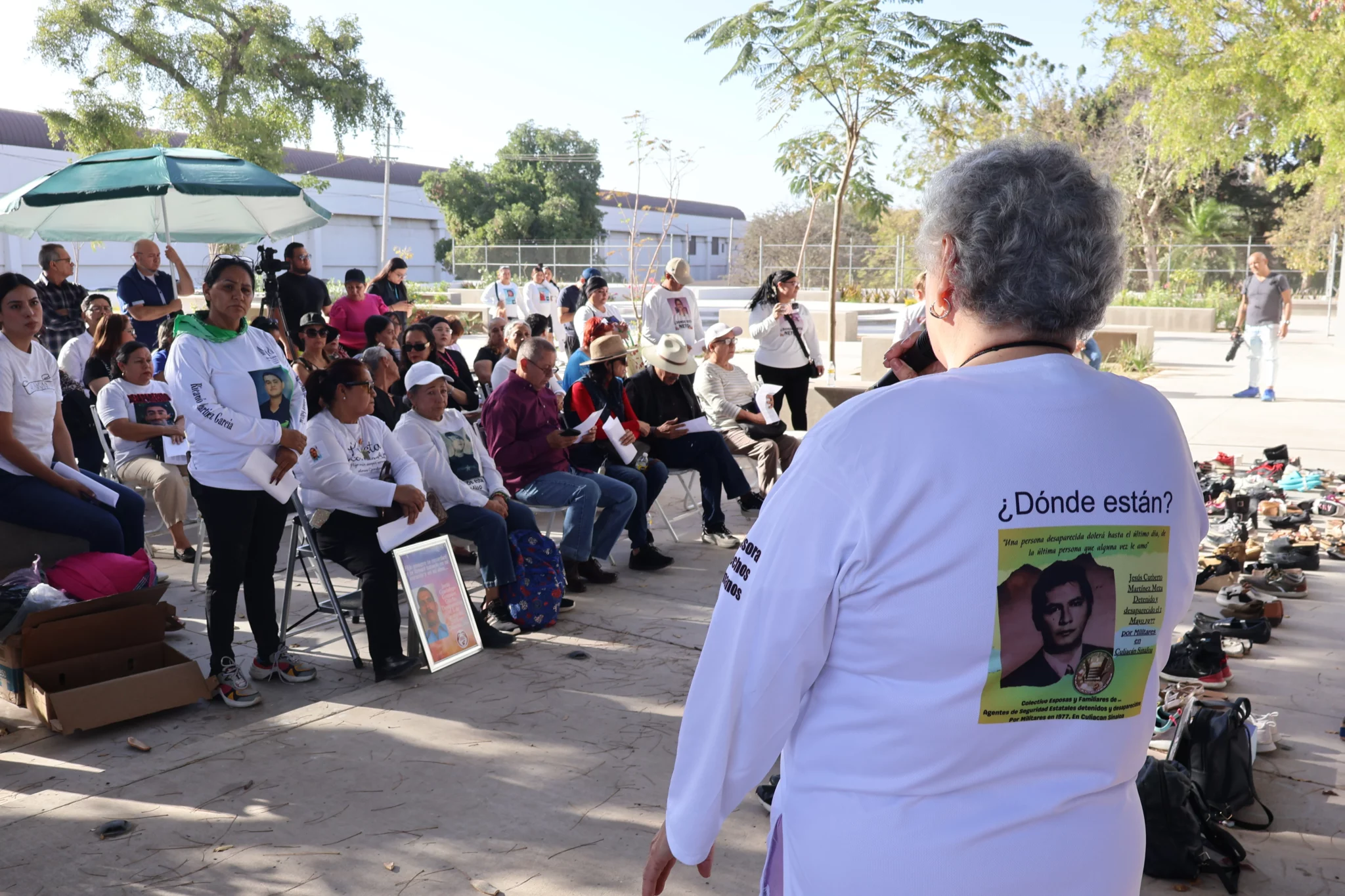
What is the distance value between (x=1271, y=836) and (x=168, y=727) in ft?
13.3

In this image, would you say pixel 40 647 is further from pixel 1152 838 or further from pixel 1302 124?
pixel 1302 124

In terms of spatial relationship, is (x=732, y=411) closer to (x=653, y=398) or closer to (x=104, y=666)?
(x=653, y=398)

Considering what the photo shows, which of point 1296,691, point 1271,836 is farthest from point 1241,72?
point 1271,836

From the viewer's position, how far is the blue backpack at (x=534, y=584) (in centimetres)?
541

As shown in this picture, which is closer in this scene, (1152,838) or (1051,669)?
(1051,669)

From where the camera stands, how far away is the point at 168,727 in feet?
14.0

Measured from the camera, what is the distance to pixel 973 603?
4.08 ft

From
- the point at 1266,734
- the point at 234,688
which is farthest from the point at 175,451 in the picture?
the point at 1266,734

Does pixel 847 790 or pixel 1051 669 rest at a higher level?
pixel 1051 669

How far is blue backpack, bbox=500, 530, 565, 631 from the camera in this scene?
5406 mm

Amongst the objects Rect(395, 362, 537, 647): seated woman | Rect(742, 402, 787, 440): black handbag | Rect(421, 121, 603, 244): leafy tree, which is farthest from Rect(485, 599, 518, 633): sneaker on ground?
Rect(421, 121, 603, 244): leafy tree

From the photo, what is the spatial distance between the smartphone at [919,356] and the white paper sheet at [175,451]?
15.4 ft

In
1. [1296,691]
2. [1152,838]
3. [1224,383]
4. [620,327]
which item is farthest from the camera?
[1224,383]

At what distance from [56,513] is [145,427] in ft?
6.33
